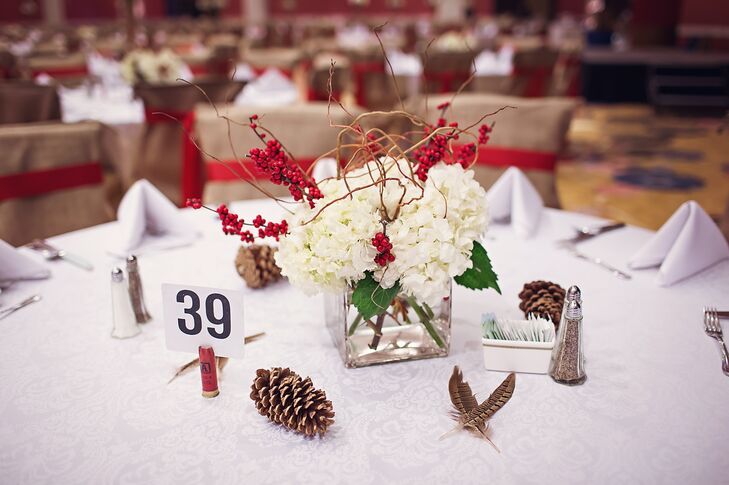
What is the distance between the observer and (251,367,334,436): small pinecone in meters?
0.89

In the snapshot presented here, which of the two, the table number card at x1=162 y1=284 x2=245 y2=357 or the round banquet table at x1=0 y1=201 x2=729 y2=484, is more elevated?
the table number card at x1=162 y1=284 x2=245 y2=357

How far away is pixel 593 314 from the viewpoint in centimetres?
126

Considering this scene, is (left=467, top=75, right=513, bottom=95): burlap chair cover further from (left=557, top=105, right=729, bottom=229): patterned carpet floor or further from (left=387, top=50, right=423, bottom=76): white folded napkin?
(left=557, top=105, right=729, bottom=229): patterned carpet floor

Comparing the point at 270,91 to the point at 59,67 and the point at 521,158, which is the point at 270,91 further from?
the point at 521,158

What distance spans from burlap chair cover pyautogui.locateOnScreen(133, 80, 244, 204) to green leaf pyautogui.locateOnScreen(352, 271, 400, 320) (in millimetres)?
2421

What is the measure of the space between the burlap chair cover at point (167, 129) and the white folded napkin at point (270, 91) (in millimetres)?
681

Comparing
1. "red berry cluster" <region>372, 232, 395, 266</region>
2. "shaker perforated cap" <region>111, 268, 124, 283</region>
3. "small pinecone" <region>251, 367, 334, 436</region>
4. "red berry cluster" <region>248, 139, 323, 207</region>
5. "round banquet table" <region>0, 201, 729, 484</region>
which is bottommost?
"round banquet table" <region>0, 201, 729, 484</region>

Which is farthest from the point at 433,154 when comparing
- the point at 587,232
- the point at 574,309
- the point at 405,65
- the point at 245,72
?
the point at 405,65

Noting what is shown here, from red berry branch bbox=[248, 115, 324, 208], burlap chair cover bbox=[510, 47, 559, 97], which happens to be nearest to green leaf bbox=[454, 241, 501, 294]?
red berry branch bbox=[248, 115, 324, 208]

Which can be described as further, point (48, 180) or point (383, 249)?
point (48, 180)

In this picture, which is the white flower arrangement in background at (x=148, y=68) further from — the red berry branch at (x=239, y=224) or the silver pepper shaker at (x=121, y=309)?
the red berry branch at (x=239, y=224)

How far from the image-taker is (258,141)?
2.21 metres

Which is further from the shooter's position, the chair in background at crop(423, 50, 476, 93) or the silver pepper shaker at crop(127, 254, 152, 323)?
the chair in background at crop(423, 50, 476, 93)

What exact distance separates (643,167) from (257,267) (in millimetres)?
5059
